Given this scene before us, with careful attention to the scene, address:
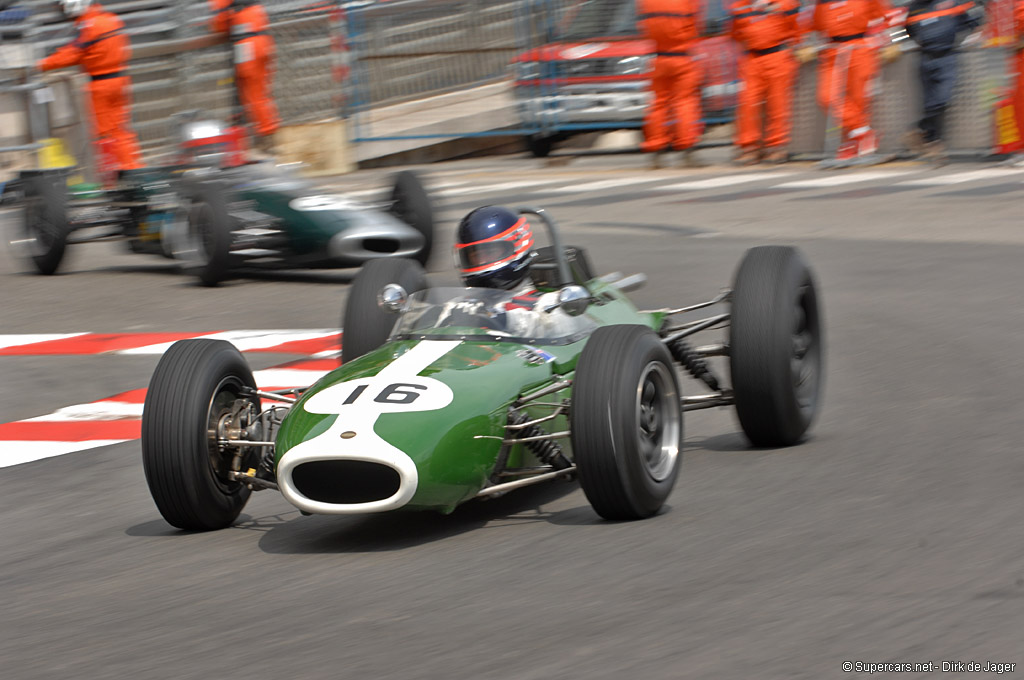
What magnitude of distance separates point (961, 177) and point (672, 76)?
3.83 metres

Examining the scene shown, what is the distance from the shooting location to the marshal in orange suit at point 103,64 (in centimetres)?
1656

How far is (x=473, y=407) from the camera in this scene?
5.12 meters

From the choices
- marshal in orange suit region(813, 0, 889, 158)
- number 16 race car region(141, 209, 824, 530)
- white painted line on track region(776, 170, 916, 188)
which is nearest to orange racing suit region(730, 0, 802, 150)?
marshal in orange suit region(813, 0, 889, 158)

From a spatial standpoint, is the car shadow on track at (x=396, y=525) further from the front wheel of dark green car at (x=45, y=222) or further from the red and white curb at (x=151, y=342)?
the front wheel of dark green car at (x=45, y=222)

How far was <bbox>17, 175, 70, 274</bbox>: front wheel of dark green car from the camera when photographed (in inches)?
499

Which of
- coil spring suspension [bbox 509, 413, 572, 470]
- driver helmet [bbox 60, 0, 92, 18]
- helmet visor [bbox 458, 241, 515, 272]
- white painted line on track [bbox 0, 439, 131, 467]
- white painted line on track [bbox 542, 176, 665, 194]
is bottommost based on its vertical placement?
white painted line on track [bbox 542, 176, 665, 194]

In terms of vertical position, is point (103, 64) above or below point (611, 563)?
above

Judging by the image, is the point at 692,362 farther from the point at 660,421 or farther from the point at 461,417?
the point at 461,417

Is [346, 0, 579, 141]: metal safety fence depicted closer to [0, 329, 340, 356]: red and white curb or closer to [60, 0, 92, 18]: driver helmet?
[60, 0, 92, 18]: driver helmet

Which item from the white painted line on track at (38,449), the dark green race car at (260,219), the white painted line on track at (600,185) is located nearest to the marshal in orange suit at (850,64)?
the white painted line on track at (600,185)

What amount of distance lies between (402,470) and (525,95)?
15885 mm

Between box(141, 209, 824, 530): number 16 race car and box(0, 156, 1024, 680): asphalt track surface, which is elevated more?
box(141, 209, 824, 530): number 16 race car

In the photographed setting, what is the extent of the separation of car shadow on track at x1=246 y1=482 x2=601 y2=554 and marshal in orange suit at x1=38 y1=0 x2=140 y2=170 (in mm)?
11980

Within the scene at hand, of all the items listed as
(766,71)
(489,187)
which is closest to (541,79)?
(489,187)
